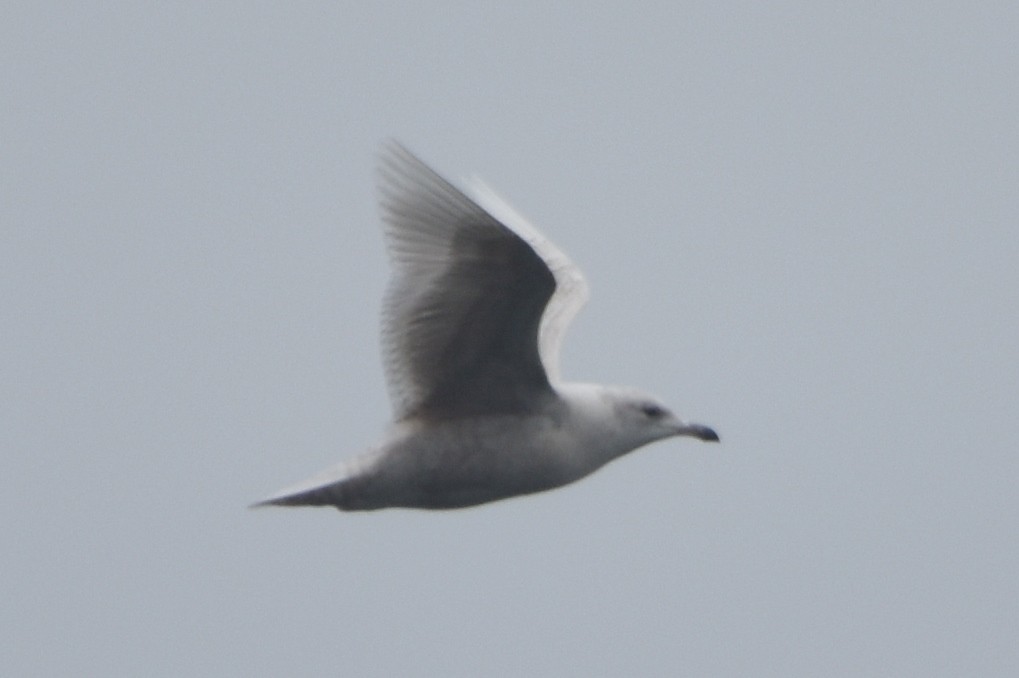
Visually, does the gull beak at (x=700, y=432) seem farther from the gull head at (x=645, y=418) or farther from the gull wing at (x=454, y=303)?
the gull wing at (x=454, y=303)

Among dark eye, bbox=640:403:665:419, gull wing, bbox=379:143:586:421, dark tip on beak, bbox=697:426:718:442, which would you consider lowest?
dark tip on beak, bbox=697:426:718:442

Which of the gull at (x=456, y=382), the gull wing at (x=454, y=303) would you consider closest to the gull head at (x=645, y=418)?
the gull at (x=456, y=382)

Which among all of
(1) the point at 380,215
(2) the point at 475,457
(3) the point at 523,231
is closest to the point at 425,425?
(2) the point at 475,457

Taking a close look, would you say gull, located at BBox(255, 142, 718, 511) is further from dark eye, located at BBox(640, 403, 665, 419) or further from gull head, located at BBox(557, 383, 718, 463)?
dark eye, located at BBox(640, 403, 665, 419)

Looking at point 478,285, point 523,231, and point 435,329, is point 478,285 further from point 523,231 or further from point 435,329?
point 523,231

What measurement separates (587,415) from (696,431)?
113 centimetres

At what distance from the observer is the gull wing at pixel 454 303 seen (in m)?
14.1

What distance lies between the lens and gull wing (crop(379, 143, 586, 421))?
46.2 ft

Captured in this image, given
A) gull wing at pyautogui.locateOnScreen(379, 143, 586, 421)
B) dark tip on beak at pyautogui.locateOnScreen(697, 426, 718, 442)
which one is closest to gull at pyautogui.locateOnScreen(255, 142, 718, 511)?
Result: gull wing at pyautogui.locateOnScreen(379, 143, 586, 421)

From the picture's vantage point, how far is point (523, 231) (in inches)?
694

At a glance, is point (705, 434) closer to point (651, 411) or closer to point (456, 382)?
point (651, 411)

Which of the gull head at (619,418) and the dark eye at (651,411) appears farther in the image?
the dark eye at (651,411)

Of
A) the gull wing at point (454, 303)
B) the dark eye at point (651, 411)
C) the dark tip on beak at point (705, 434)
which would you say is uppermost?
the gull wing at point (454, 303)

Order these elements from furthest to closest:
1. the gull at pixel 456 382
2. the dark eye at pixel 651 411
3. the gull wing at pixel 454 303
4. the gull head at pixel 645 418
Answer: the dark eye at pixel 651 411
the gull head at pixel 645 418
the gull at pixel 456 382
the gull wing at pixel 454 303
